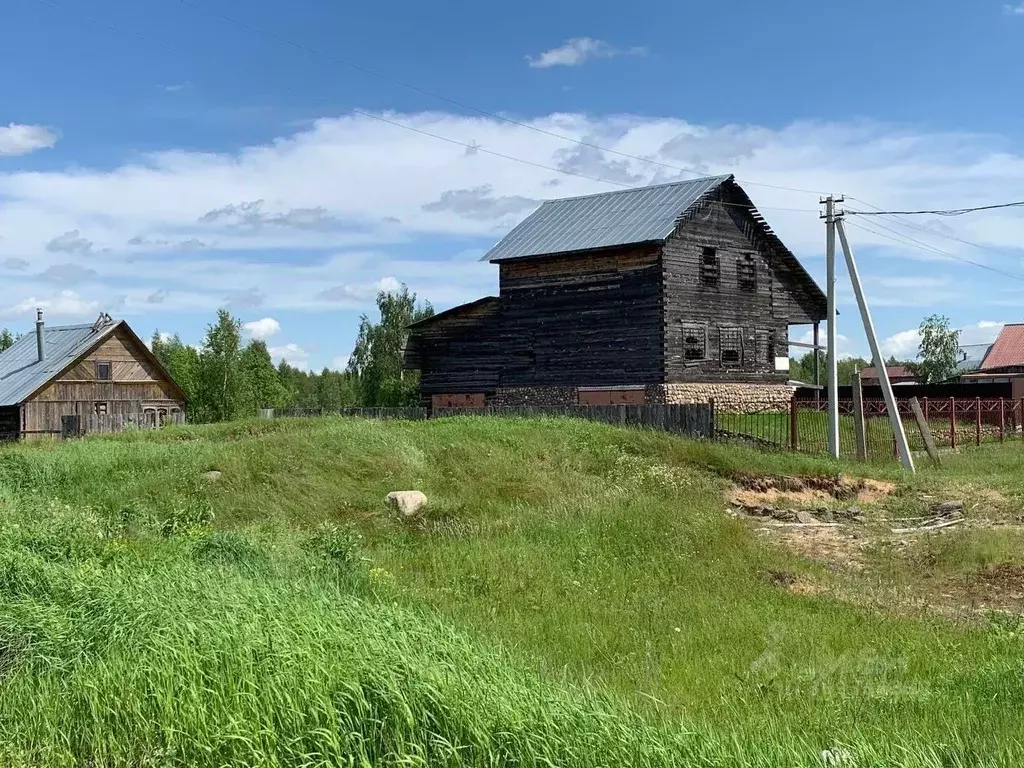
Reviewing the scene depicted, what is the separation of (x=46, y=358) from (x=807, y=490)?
38971 millimetres

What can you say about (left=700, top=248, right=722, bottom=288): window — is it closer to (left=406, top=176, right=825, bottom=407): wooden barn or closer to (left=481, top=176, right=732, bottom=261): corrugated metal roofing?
(left=406, top=176, right=825, bottom=407): wooden barn

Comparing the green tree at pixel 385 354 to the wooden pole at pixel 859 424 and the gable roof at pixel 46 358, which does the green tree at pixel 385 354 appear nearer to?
the gable roof at pixel 46 358

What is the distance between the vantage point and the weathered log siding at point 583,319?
33.9m

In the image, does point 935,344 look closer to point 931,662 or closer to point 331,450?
point 331,450

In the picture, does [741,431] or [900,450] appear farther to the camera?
[741,431]

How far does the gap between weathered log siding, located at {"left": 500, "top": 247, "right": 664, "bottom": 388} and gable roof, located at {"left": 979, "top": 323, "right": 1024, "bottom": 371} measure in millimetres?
42839

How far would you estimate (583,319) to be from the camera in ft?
116

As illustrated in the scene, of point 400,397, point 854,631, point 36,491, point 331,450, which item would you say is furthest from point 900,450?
point 400,397

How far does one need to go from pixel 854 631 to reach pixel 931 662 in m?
1.18

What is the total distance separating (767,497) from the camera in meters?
18.2

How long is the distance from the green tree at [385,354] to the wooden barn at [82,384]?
712 inches

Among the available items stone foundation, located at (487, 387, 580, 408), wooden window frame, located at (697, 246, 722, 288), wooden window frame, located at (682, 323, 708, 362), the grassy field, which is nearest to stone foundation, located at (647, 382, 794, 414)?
wooden window frame, located at (682, 323, 708, 362)

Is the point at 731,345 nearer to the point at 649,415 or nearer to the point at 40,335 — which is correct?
the point at 649,415

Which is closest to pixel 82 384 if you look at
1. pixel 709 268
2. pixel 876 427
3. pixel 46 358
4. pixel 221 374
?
pixel 46 358
